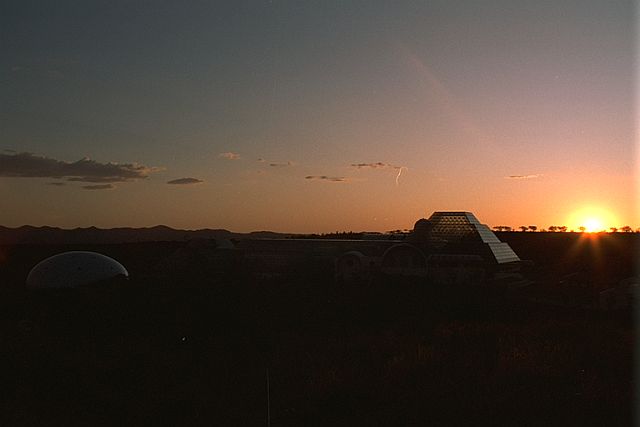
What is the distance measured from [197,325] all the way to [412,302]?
12.8m

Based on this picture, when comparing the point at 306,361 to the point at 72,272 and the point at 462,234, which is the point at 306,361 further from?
the point at 462,234

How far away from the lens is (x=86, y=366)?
1945 cm

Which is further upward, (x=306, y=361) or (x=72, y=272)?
(x=72, y=272)

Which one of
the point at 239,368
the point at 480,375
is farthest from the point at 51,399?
the point at 480,375

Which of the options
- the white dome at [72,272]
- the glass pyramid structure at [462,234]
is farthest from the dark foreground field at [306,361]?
the glass pyramid structure at [462,234]

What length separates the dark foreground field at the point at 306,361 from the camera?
14.7 m

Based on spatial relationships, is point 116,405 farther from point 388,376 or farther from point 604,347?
point 604,347

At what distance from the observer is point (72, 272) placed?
35812 mm

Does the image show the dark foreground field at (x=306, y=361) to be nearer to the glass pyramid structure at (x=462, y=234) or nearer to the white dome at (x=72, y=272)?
the white dome at (x=72, y=272)

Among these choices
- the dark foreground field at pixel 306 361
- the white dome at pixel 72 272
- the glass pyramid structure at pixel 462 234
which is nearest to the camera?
the dark foreground field at pixel 306 361

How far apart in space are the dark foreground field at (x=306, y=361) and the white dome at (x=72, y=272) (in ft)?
4.10

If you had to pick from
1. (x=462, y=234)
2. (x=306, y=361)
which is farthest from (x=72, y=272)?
(x=462, y=234)

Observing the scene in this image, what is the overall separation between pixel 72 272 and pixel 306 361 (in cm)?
2186

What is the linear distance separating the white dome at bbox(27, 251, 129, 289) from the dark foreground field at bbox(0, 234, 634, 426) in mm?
1251
